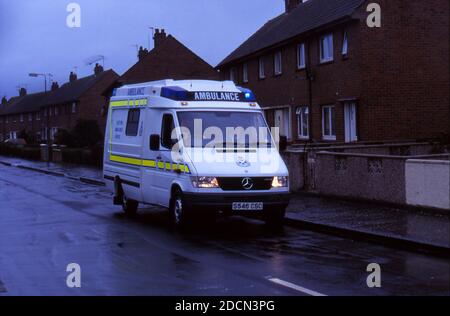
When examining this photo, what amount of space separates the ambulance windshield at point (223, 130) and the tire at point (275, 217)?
1.32m

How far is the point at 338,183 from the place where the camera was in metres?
16.6

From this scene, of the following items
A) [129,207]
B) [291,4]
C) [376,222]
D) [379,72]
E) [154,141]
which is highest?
[291,4]

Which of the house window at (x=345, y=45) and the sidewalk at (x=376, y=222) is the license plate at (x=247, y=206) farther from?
the house window at (x=345, y=45)

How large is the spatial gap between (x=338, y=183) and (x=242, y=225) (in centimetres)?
399

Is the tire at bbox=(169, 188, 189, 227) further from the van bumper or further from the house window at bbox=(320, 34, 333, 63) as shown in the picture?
the house window at bbox=(320, 34, 333, 63)

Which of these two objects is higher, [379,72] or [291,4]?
[291,4]

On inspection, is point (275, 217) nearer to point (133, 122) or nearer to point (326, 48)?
point (133, 122)

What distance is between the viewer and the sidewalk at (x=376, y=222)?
10.4 meters

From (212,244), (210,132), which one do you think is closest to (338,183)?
(210,132)

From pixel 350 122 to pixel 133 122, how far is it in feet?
38.7

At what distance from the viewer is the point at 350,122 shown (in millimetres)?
24609

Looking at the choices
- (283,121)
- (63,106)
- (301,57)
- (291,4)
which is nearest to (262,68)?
(283,121)

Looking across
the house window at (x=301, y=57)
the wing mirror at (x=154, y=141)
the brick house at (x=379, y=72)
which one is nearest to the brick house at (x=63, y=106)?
the house window at (x=301, y=57)

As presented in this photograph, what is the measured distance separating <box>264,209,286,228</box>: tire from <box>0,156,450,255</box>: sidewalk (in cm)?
44
